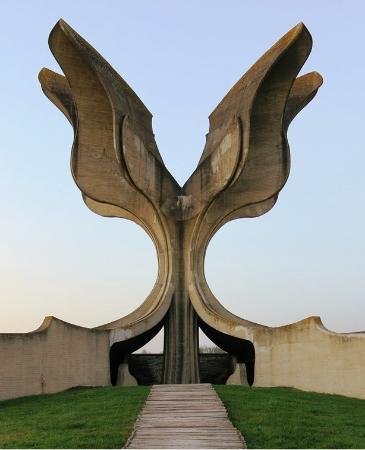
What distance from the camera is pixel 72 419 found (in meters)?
9.12

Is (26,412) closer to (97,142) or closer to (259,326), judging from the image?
(259,326)

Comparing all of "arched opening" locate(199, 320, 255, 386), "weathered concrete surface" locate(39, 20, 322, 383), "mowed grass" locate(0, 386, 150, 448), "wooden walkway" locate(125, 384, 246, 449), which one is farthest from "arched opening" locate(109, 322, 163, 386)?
"wooden walkway" locate(125, 384, 246, 449)

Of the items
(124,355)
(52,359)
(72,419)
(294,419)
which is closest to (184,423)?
(294,419)

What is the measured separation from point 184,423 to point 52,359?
6.65m

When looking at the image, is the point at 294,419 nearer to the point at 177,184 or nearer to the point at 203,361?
the point at 203,361

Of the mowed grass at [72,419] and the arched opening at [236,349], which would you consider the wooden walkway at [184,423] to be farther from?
the arched opening at [236,349]

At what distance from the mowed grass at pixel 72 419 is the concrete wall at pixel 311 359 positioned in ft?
14.5

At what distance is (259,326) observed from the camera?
55.4ft

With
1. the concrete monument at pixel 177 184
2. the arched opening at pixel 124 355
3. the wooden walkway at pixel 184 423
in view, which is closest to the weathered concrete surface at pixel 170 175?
the concrete monument at pixel 177 184

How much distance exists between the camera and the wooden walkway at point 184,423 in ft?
24.1

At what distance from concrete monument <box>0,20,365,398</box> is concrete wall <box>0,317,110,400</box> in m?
0.08

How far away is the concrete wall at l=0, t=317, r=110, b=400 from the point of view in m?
13.1

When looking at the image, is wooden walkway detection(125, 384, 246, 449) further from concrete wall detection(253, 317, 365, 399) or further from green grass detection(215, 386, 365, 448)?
concrete wall detection(253, 317, 365, 399)

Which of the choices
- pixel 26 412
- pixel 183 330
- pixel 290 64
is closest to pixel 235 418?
pixel 26 412
